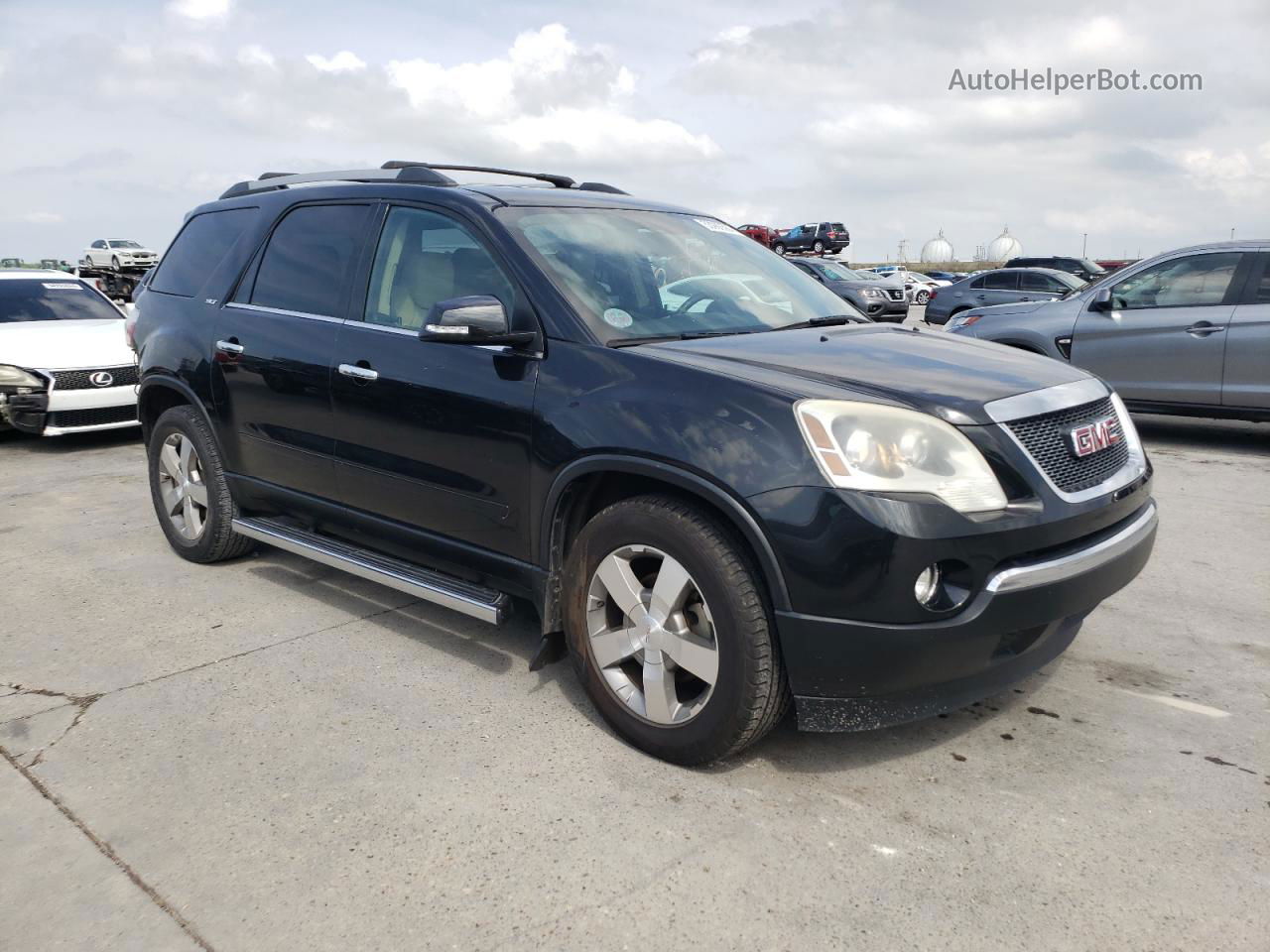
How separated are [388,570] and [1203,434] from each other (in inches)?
315

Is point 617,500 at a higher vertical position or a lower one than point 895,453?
lower

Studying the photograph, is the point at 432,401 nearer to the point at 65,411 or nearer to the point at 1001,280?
the point at 65,411

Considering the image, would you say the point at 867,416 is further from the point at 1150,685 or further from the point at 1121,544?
the point at 1150,685

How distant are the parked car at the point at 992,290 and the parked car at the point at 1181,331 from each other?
950cm

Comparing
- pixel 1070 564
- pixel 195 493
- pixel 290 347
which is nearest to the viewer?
pixel 1070 564

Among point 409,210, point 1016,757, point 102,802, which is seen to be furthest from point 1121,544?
point 102,802

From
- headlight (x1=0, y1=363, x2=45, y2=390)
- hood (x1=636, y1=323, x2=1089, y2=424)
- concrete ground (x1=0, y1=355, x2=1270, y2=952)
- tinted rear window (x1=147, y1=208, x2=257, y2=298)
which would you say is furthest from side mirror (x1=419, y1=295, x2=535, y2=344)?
headlight (x1=0, y1=363, x2=45, y2=390)

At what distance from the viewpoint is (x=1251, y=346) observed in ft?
25.2

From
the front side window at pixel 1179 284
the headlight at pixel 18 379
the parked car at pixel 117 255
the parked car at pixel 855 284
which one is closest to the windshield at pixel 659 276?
the front side window at pixel 1179 284

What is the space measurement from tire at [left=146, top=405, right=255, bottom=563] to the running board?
24 cm

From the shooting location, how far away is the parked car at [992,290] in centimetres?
1903

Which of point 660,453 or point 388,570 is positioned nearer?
point 660,453

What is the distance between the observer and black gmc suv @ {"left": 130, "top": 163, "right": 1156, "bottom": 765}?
267cm

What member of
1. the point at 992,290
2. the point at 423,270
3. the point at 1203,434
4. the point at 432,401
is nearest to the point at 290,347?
the point at 423,270
